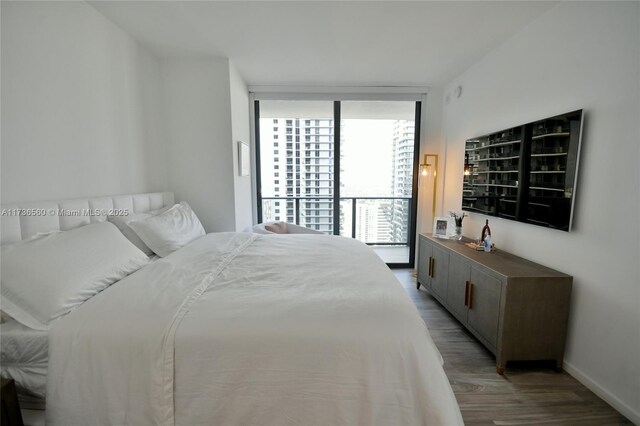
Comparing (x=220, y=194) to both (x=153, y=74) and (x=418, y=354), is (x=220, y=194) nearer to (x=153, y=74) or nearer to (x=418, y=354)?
(x=153, y=74)

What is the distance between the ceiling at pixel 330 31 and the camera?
191 cm

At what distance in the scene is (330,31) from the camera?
221cm

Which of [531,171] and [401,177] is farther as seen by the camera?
[401,177]

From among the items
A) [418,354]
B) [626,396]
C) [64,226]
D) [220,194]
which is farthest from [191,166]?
[626,396]

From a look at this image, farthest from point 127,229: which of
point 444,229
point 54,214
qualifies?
point 444,229

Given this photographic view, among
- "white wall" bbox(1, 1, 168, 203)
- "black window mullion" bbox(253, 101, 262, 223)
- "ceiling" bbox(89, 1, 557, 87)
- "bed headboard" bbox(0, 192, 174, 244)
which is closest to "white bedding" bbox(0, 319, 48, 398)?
"bed headboard" bbox(0, 192, 174, 244)

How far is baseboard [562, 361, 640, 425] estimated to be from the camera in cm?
143

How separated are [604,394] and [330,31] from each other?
318 cm

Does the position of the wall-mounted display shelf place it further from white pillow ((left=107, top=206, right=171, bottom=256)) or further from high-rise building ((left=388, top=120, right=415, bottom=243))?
white pillow ((left=107, top=206, right=171, bottom=256))

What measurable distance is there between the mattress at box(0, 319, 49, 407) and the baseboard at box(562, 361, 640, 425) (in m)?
2.90

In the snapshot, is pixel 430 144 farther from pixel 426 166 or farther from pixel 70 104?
pixel 70 104

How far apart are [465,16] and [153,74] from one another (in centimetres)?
289

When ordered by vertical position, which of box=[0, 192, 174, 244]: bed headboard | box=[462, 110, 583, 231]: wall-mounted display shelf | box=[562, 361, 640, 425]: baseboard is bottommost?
box=[562, 361, 640, 425]: baseboard

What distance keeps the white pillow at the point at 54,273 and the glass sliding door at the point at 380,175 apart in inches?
118
